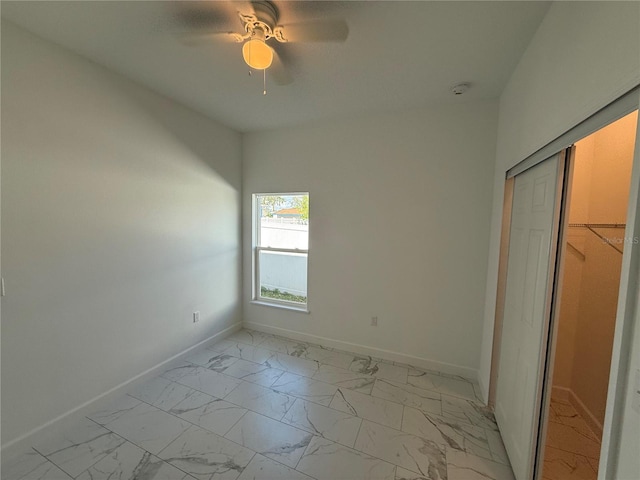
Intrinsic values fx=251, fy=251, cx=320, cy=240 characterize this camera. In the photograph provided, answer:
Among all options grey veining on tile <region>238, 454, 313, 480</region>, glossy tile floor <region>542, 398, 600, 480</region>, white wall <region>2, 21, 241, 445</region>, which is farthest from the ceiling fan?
glossy tile floor <region>542, 398, 600, 480</region>

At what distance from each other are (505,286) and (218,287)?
3.03m

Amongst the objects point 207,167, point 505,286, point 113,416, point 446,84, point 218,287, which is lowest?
point 113,416

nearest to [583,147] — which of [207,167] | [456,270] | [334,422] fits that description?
[456,270]

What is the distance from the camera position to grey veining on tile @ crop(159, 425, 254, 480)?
5.08 ft

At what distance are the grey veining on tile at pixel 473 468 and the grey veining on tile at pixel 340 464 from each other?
386 mm

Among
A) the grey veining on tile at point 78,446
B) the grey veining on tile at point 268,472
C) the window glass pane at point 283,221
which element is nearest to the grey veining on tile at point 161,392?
the grey veining on tile at point 78,446

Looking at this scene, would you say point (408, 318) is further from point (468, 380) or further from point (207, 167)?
point (207, 167)

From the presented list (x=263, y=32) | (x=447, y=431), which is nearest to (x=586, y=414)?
(x=447, y=431)

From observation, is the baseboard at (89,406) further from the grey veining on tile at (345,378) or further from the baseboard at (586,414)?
the baseboard at (586,414)

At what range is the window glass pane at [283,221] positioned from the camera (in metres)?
3.27

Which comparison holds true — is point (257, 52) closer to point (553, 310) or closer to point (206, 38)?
point (206, 38)

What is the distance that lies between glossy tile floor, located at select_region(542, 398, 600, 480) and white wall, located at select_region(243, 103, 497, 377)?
26.8 inches

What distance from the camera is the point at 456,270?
8.32 feet

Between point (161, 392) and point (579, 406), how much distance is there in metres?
3.57
